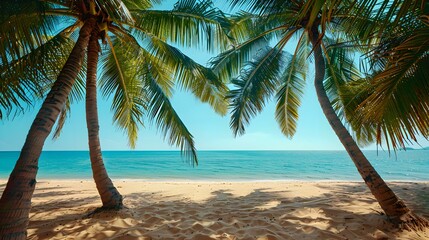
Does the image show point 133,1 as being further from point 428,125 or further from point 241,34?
point 428,125

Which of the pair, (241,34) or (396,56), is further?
(241,34)

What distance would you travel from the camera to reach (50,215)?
4508 millimetres

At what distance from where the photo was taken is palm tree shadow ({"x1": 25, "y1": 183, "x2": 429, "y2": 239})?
11.5ft

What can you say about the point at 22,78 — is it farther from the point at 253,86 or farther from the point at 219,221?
the point at 253,86

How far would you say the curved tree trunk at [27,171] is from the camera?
95.3 inches

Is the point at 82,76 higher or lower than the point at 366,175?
higher

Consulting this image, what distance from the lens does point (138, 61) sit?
5.86 meters

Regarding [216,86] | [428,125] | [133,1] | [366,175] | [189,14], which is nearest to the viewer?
[428,125]

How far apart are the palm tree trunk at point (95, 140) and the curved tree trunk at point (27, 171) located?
111cm

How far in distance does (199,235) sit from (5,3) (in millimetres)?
3865

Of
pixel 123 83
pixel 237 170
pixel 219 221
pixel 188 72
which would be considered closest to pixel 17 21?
pixel 123 83

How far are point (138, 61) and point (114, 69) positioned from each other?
2.31 feet

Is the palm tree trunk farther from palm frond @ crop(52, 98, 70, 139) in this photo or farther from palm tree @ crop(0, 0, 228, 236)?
palm frond @ crop(52, 98, 70, 139)

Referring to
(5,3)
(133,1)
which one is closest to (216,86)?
(133,1)
